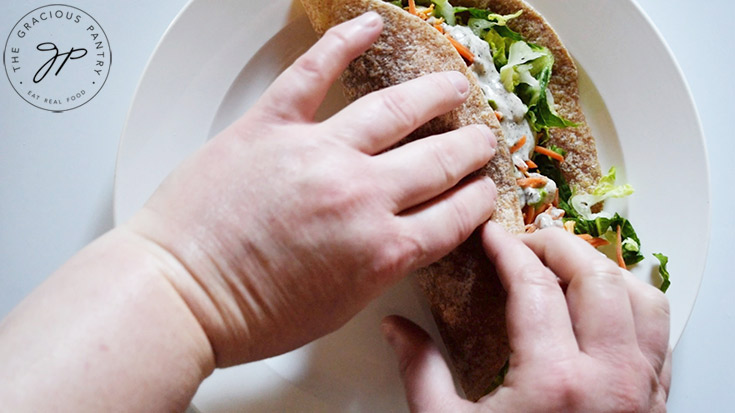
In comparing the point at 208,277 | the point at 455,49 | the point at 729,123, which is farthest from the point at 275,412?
the point at 729,123

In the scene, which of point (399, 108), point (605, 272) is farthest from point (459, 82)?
point (605, 272)

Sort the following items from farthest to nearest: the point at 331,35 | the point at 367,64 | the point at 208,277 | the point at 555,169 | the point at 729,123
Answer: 1. the point at 729,123
2. the point at 555,169
3. the point at 367,64
4. the point at 331,35
5. the point at 208,277

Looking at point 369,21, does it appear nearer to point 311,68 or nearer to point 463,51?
point 311,68

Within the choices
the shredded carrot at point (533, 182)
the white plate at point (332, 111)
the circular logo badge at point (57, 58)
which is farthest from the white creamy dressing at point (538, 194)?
the circular logo badge at point (57, 58)

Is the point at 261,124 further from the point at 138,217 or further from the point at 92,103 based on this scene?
the point at 92,103

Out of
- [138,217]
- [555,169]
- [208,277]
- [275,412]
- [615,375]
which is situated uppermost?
[138,217]

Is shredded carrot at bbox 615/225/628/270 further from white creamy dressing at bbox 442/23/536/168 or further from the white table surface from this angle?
the white table surface

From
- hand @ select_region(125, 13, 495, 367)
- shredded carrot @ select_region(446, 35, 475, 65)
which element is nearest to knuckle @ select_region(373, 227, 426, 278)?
hand @ select_region(125, 13, 495, 367)

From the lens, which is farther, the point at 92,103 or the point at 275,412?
the point at 92,103

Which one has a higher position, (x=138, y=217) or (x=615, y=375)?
(x=138, y=217)
